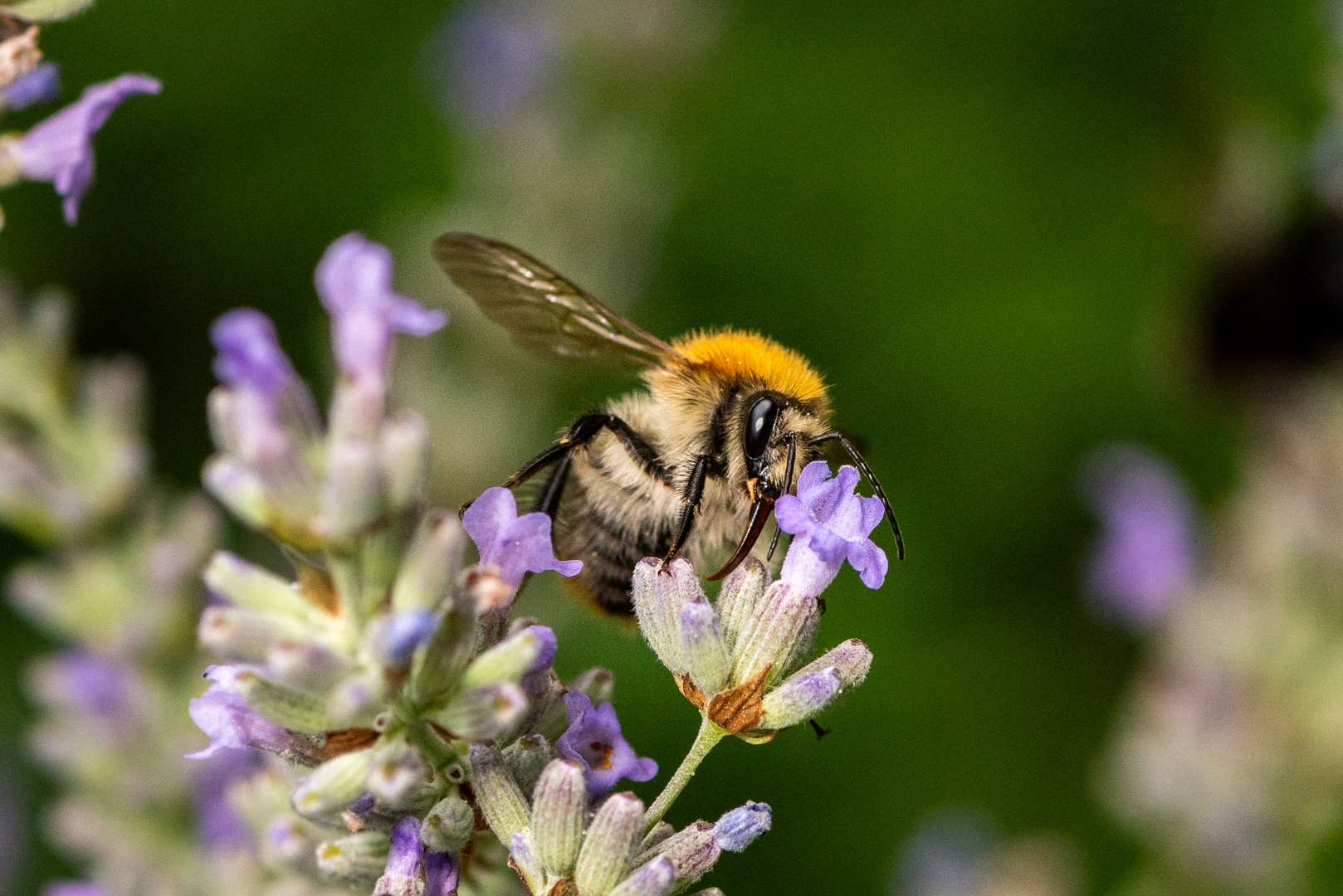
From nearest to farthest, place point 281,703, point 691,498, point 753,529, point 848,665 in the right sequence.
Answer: point 281,703
point 848,665
point 753,529
point 691,498

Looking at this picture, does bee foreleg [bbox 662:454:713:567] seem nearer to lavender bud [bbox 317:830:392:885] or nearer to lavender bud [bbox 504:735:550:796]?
lavender bud [bbox 504:735:550:796]

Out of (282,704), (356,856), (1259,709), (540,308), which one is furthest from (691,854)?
(1259,709)

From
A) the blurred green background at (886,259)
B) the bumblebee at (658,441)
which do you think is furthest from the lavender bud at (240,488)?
the blurred green background at (886,259)

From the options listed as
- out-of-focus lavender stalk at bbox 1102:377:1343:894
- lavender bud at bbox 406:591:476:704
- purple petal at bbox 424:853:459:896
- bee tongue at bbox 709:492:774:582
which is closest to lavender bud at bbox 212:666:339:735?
lavender bud at bbox 406:591:476:704

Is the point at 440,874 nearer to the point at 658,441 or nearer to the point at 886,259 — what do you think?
the point at 658,441

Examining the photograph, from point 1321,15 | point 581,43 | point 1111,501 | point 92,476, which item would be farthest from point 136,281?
point 1321,15

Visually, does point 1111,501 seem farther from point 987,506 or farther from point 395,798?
point 395,798
